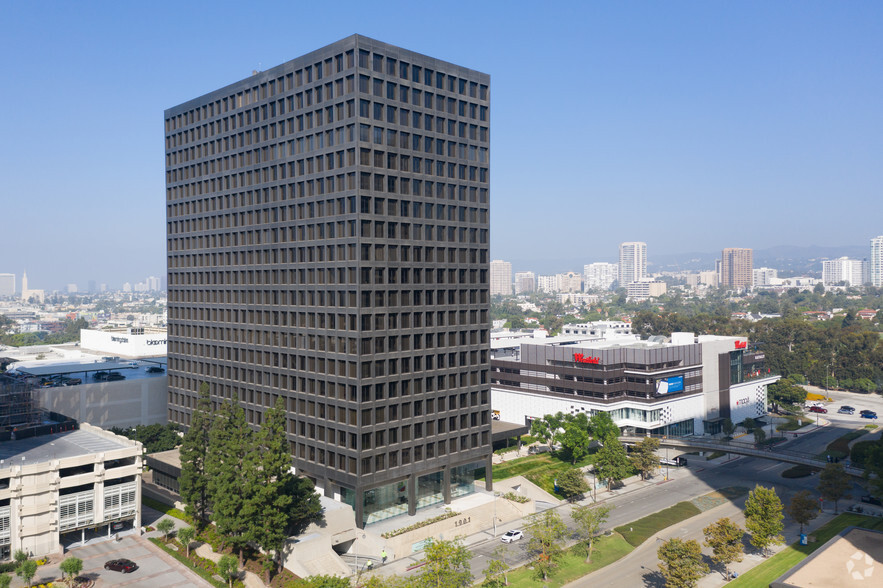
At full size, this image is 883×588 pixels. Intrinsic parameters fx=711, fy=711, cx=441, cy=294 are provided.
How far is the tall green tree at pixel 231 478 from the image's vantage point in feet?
275

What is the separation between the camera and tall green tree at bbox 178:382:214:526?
314ft

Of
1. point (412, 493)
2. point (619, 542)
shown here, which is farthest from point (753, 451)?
point (412, 493)

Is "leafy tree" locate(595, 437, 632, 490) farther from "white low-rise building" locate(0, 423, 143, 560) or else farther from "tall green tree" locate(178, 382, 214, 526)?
"white low-rise building" locate(0, 423, 143, 560)

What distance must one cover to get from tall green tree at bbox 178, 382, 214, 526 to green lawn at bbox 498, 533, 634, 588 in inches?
1661

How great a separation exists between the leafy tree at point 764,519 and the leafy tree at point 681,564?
52.0 ft

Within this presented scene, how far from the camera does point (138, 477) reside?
98.4 meters

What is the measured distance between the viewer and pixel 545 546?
299 feet

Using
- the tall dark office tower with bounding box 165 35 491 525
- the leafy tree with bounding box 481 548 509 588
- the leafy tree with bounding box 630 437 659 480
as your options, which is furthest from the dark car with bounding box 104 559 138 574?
the leafy tree with bounding box 630 437 659 480

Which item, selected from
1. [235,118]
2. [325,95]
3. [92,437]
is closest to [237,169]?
[235,118]

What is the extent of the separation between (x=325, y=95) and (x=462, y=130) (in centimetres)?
2201

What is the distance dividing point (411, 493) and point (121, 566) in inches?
1510

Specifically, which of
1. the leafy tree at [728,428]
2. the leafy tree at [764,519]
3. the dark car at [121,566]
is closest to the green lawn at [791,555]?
the leafy tree at [764,519]

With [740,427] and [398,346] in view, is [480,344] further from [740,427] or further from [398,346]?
[740,427]

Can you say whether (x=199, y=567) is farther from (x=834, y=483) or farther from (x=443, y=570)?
(x=834, y=483)
